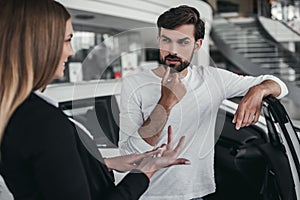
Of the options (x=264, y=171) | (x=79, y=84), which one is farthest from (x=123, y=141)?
(x=264, y=171)

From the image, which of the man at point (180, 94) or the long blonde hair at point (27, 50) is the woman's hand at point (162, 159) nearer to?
the man at point (180, 94)

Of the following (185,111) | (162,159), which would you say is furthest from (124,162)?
(185,111)

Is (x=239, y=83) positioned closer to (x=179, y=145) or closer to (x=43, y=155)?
(x=179, y=145)

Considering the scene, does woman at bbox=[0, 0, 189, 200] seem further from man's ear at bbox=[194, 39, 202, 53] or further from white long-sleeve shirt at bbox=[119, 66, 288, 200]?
man's ear at bbox=[194, 39, 202, 53]

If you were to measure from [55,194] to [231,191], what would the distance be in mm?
714

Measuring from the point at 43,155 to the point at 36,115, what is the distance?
8 cm

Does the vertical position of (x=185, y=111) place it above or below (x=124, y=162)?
above

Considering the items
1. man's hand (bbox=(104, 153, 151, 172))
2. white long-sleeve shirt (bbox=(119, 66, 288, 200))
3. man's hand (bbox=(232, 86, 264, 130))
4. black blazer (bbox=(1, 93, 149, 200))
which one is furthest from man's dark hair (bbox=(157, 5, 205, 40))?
black blazer (bbox=(1, 93, 149, 200))

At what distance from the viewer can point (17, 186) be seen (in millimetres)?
914

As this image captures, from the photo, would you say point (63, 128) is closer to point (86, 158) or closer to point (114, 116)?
point (86, 158)

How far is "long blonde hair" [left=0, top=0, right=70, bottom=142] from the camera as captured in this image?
883 millimetres

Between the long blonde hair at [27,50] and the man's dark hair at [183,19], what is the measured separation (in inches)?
15.6

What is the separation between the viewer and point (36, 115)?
2.84ft

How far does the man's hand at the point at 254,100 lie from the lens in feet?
3.96
